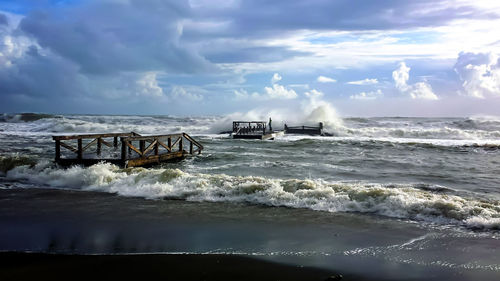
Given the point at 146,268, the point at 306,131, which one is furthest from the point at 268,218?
the point at 306,131

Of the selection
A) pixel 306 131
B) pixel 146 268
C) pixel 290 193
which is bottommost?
pixel 146 268

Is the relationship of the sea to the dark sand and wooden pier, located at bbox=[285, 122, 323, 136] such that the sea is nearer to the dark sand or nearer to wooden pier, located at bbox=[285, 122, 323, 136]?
the dark sand

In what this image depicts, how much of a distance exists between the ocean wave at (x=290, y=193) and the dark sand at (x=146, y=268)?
13.6 feet

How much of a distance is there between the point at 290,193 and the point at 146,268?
5542mm

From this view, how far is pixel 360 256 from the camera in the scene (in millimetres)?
6285

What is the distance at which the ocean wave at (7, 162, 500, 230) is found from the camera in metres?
8.92

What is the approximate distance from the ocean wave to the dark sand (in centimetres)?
415

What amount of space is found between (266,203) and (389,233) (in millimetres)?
3472

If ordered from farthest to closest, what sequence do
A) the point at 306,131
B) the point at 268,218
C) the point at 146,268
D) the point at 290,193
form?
the point at 306,131 < the point at 290,193 < the point at 268,218 < the point at 146,268

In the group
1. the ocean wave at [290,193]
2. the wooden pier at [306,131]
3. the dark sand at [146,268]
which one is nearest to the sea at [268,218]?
the ocean wave at [290,193]

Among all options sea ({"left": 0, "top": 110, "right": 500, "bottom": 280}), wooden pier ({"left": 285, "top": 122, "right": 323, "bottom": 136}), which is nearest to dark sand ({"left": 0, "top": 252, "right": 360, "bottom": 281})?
sea ({"left": 0, "top": 110, "right": 500, "bottom": 280})

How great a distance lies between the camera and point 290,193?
10547mm

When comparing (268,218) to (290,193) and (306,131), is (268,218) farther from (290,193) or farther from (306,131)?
(306,131)

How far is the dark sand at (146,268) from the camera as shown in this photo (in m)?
5.39
